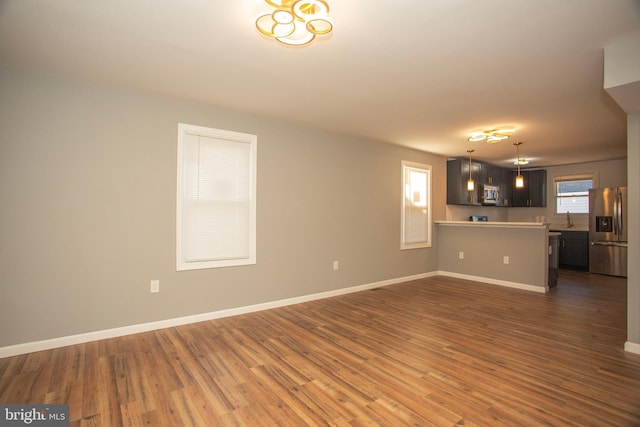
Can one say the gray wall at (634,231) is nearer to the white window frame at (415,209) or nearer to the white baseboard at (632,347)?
the white baseboard at (632,347)

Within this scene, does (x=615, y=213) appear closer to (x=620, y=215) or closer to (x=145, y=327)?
(x=620, y=215)

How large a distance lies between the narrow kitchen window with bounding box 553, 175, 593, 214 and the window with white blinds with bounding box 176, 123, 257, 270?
7.65 m

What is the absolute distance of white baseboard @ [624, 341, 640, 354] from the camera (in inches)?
111

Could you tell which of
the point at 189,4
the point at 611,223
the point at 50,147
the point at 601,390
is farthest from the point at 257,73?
the point at 611,223

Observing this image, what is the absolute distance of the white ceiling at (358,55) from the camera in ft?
6.54

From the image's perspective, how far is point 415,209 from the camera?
6.16 metres

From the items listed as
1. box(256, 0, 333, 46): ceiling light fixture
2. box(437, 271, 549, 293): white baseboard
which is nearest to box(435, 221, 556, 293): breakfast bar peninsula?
Answer: box(437, 271, 549, 293): white baseboard

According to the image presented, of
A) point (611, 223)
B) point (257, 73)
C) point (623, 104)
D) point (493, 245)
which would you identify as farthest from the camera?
point (611, 223)

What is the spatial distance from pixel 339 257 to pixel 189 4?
3.72 meters

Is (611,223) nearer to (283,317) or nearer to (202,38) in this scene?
(283,317)

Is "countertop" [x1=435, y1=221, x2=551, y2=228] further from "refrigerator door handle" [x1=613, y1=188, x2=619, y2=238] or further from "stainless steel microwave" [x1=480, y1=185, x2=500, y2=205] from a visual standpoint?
"refrigerator door handle" [x1=613, y1=188, x2=619, y2=238]

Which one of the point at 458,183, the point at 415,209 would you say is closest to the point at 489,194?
Answer: the point at 458,183

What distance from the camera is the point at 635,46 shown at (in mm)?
2301

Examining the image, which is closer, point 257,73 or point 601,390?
point 601,390
